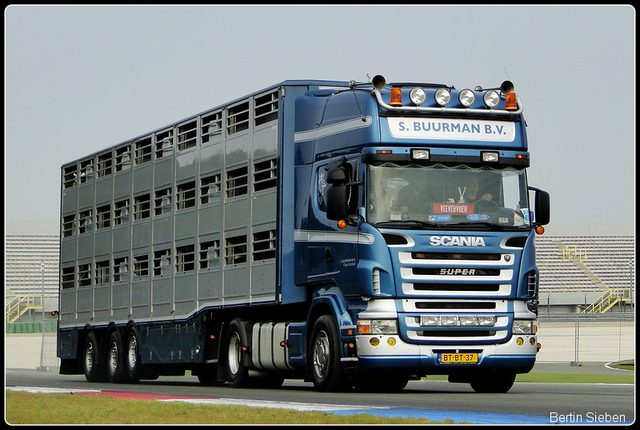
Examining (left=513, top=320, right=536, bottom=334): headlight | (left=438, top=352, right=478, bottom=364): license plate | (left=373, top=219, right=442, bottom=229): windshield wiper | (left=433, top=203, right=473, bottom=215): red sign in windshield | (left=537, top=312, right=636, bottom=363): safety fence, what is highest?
(left=433, top=203, right=473, bottom=215): red sign in windshield

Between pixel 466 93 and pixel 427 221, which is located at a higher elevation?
pixel 466 93

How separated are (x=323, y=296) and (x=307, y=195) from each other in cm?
159

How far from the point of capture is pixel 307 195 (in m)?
17.7

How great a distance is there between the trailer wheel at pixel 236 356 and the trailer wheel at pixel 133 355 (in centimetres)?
388

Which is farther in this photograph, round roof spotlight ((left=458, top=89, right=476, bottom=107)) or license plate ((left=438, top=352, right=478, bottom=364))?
round roof spotlight ((left=458, top=89, right=476, bottom=107))

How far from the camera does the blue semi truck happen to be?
1608cm

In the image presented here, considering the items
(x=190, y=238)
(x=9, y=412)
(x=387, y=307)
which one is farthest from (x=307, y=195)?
(x=9, y=412)

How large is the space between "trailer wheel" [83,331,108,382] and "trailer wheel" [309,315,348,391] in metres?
9.23

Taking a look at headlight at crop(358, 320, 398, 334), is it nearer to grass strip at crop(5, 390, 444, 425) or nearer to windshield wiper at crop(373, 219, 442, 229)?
windshield wiper at crop(373, 219, 442, 229)

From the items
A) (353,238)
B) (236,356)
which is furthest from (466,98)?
(236,356)

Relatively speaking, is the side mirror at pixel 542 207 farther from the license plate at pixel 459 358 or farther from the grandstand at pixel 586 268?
the grandstand at pixel 586 268

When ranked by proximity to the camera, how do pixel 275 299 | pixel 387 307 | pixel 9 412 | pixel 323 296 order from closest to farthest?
pixel 9 412
pixel 387 307
pixel 323 296
pixel 275 299

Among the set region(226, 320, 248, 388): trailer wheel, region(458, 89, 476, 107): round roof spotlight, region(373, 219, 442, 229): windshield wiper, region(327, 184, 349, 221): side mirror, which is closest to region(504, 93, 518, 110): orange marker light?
region(458, 89, 476, 107): round roof spotlight

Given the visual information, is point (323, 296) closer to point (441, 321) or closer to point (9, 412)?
point (441, 321)
